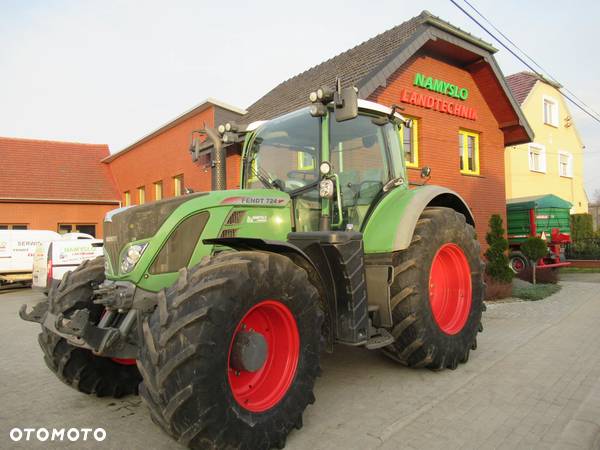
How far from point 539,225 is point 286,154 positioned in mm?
12187

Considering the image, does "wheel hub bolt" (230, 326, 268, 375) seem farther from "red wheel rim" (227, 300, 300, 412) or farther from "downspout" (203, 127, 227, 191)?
"downspout" (203, 127, 227, 191)

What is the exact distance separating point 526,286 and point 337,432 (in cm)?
924

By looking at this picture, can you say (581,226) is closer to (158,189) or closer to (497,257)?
(497,257)

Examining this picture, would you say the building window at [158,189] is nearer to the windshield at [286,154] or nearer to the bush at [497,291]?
the bush at [497,291]

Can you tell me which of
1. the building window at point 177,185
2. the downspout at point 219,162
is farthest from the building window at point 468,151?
the downspout at point 219,162

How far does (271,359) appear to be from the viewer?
3.06m

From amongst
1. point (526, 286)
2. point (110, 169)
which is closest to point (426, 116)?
point (526, 286)

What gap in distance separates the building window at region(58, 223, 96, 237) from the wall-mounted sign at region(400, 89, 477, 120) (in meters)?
15.1

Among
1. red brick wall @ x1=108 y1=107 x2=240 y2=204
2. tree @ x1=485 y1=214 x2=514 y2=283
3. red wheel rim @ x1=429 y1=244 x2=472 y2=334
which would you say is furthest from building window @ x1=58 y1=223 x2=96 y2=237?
red wheel rim @ x1=429 y1=244 x2=472 y2=334

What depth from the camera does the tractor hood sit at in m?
3.05

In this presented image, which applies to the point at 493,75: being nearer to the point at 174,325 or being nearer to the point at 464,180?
the point at 464,180

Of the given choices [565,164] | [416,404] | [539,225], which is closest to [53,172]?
[539,225]

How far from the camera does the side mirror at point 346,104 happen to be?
3430 mm

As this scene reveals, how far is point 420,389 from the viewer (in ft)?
12.7
